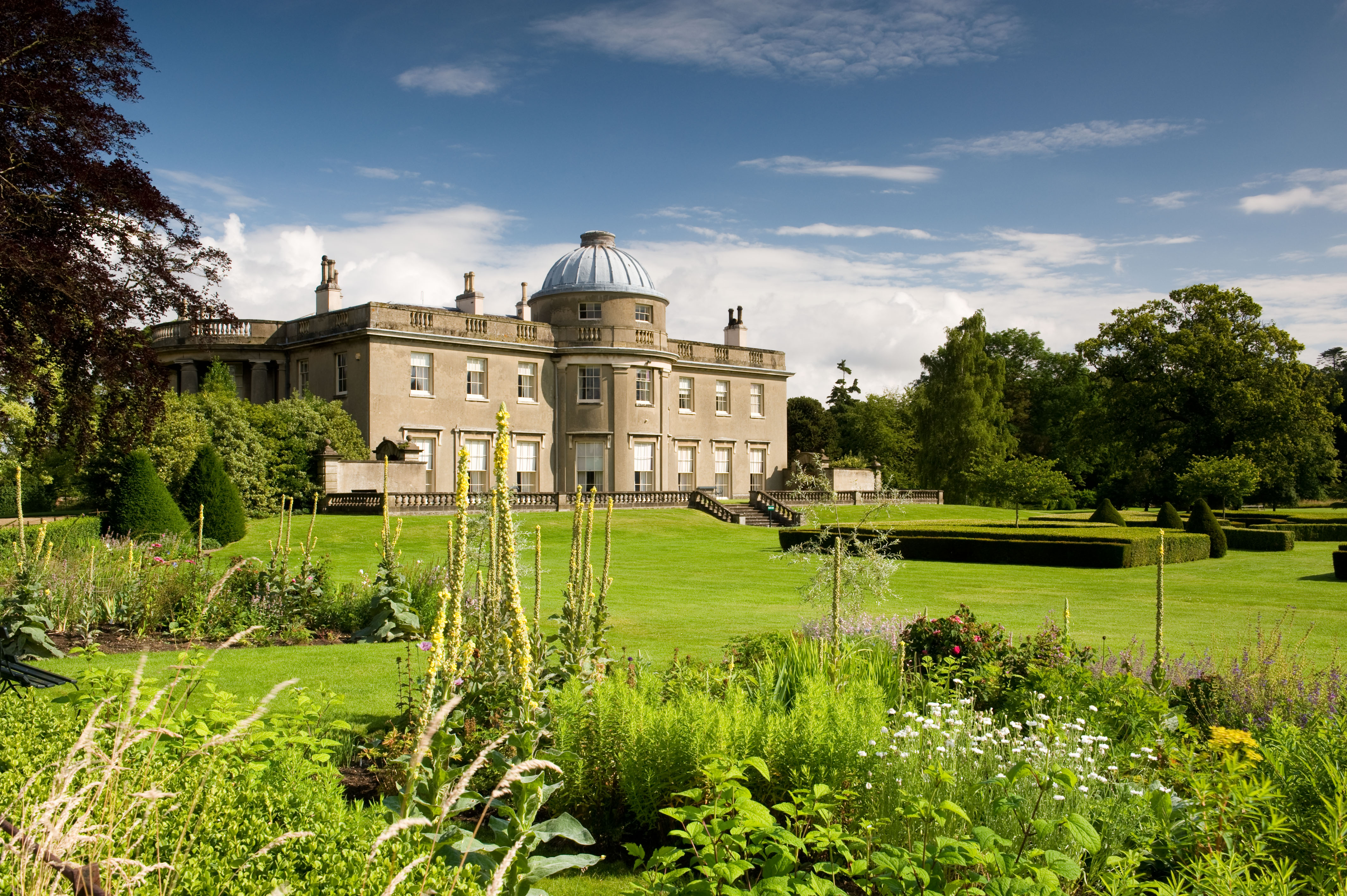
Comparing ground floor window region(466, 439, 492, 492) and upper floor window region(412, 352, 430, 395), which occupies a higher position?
upper floor window region(412, 352, 430, 395)

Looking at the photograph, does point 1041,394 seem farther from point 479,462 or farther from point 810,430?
point 479,462

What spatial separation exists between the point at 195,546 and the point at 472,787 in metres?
12.3

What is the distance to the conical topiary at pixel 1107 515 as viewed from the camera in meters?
31.5

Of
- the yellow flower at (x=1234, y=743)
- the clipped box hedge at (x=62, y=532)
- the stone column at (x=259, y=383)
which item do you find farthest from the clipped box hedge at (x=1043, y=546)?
the stone column at (x=259, y=383)

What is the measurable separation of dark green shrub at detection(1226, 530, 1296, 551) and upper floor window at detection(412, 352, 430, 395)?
88.5 ft

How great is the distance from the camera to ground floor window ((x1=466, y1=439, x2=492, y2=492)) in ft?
117

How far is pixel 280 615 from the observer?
1066 centimetres

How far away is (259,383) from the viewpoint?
123ft

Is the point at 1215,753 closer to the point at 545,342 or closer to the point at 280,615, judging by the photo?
the point at 280,615

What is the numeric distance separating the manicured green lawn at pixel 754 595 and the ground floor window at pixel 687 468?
38.9ft

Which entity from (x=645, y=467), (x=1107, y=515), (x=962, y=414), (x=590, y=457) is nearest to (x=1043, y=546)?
(x=1107, y=515)

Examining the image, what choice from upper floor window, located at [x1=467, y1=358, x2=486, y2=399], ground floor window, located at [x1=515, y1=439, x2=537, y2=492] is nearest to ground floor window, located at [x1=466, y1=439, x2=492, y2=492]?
ground floor window, located at [x1=515, y1=439, x2=537, y2=492]

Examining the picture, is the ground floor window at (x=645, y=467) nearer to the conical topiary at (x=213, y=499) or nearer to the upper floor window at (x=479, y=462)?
the upper floor window at (x=479, y=462)

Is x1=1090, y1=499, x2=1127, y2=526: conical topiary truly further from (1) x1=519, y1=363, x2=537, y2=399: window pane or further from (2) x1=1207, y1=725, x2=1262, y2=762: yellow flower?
→ (2) x1=1207, y1=725, x2=1262, y2=762: yellow flower
